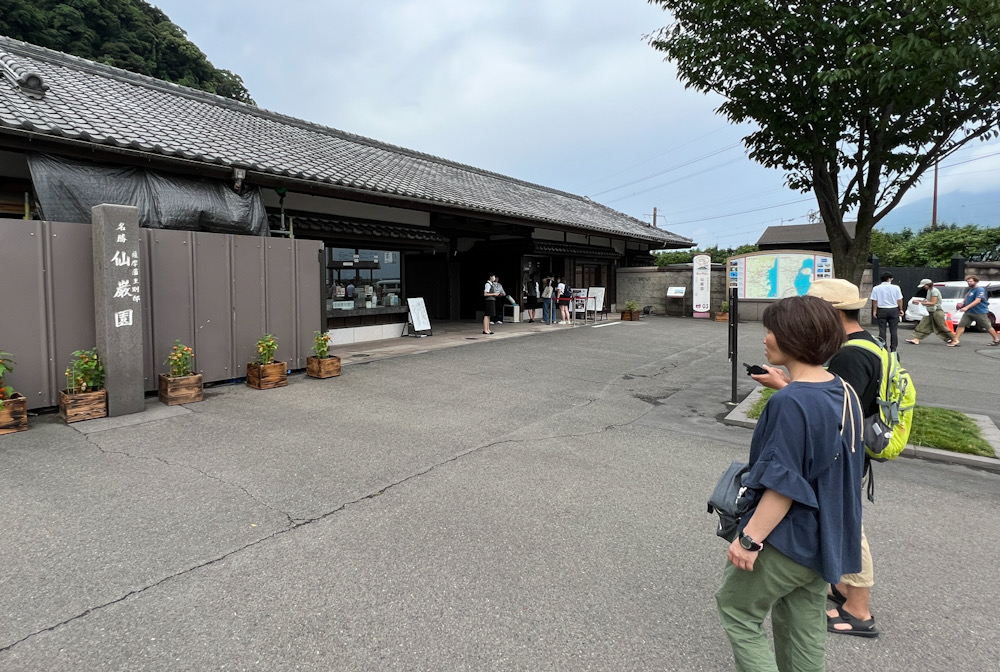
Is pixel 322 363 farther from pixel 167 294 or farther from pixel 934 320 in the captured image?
pixel 934 320

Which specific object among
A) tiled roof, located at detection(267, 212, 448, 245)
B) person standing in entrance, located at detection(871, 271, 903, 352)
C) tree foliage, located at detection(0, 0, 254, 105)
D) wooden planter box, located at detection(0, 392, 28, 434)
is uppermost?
tree foliage, located at detection(0, 0, 254, 105)

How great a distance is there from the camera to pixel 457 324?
1622 cm

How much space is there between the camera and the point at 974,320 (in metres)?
14.1

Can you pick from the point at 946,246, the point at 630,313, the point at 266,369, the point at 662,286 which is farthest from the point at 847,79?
the point at 946,246

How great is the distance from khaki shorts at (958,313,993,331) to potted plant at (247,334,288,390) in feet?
51.6

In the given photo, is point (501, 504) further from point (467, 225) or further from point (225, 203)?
point (467, 225)

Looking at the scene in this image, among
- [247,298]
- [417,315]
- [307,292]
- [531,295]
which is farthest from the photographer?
[531,295]

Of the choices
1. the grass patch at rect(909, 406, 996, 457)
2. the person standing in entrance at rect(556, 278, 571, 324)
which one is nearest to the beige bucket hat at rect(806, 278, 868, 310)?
the grass patch at rect(909, 406, 996, 457)

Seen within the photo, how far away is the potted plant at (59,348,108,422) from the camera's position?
528cm

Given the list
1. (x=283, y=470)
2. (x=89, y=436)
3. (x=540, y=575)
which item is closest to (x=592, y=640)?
(x=540, y=575)

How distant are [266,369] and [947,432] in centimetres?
795

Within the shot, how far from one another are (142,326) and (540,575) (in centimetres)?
582

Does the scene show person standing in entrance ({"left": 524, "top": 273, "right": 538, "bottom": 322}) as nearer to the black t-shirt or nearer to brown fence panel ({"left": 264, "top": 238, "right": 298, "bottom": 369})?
brown fence panel ({"left": 264, "top": 238, "right": 298, "bottom": 369})

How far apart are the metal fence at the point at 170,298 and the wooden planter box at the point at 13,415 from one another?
1.76ft
